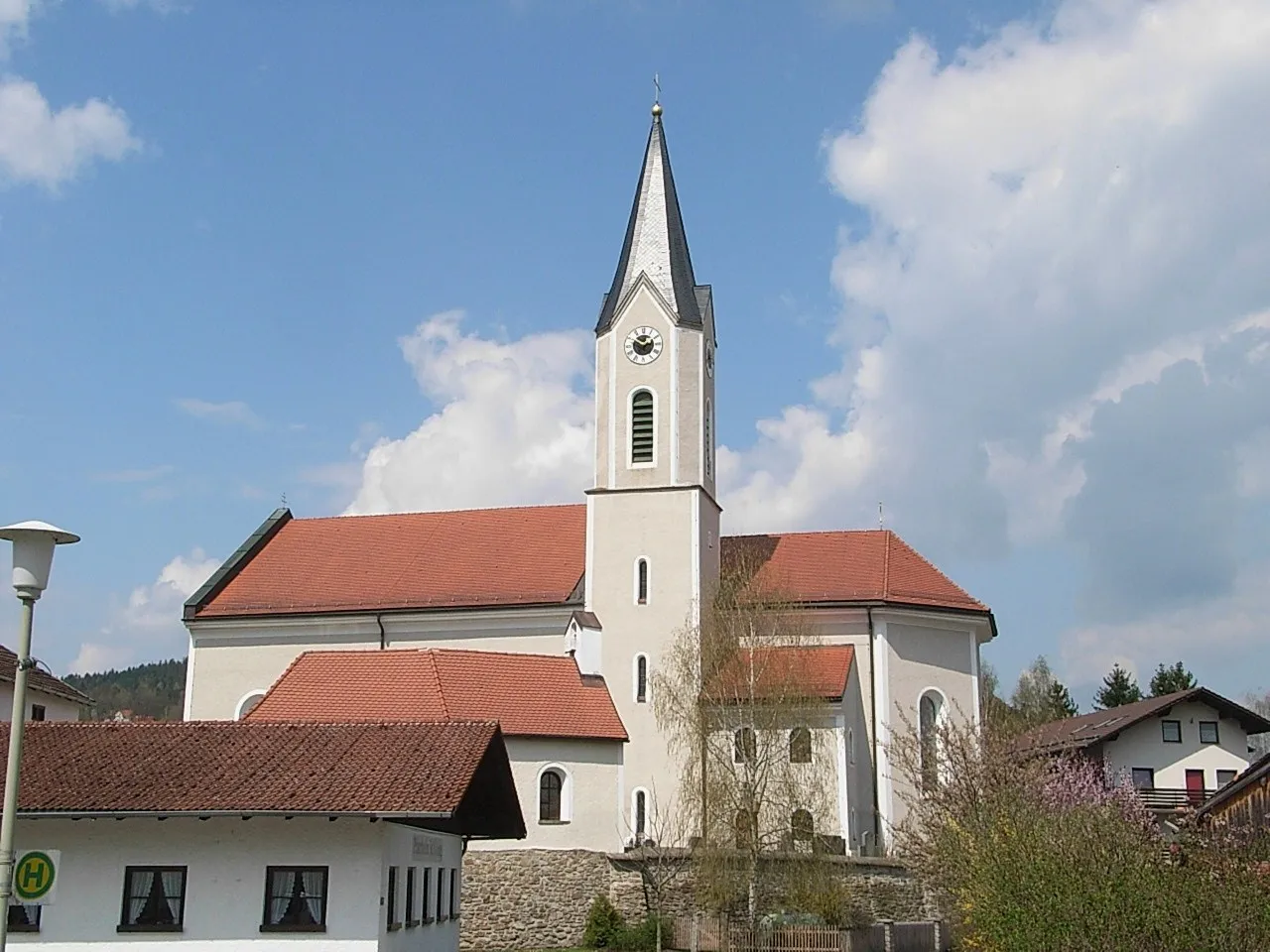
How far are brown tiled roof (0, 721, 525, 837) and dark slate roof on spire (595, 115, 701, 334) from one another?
23957mm

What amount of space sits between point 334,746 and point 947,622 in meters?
26.7

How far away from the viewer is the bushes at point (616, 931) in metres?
36.0

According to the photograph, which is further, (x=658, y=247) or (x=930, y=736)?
(x=658, y=247)

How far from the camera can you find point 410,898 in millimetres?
23281

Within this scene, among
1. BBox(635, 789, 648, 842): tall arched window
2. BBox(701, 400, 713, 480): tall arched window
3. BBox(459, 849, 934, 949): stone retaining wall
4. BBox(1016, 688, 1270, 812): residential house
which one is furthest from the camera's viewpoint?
BBox(1016, 688, 1270, 812): residential house

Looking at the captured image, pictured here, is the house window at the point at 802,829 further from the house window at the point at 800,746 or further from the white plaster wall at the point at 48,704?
the white plaster wall at the point at 48,704

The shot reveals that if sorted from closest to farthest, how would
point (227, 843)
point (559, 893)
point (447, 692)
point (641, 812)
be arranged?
point (227, 843) < point (559, 893) < point (447, 692) < point (641, 812)

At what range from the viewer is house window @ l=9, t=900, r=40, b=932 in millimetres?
21094

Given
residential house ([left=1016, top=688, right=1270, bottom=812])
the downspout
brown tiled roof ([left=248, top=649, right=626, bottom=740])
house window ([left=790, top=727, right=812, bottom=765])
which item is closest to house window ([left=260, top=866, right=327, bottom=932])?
brown tiled roof ([left=248, top=649, right=626, bottom=740])

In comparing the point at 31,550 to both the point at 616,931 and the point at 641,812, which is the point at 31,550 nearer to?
the point at 616,931

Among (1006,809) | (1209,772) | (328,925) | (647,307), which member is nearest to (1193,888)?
(1006,809)

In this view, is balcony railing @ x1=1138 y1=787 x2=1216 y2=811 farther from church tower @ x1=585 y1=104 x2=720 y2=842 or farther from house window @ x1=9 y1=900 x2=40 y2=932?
house window @ x1=9 y1=900 x2=40 y2=932

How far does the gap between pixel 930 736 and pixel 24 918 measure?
89.1ft

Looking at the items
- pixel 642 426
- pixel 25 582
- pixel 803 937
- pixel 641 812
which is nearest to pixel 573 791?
pixel 641 812
